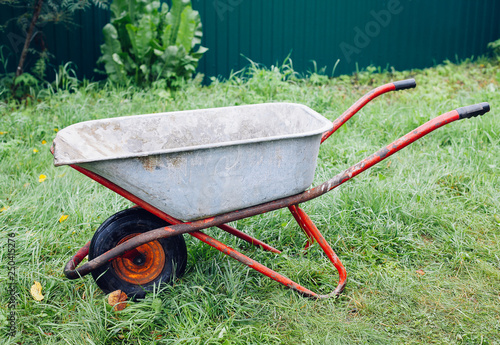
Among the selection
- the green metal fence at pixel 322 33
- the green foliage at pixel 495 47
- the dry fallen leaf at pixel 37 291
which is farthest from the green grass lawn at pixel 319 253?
the green foliage at pixel 495 47

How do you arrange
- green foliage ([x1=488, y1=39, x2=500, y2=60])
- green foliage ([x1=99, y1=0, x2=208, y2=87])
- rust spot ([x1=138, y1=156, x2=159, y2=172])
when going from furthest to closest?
green foliage ([x1=488, y1=39, x2=500, y2=60]), green foliage ([x1=99, y1=0, x2=208, y2=87]), rust spot ([x1=138, y1=156, x2=159, y2=172])

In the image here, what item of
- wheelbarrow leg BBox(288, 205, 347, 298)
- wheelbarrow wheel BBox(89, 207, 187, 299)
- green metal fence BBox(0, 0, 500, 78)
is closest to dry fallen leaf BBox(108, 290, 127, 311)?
wheelbarrow wheel BBox(89, 207, 187, 299)

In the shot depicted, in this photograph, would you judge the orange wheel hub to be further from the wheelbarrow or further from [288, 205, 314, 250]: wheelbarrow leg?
[288, 205, 314, 250]: wheelbarrow leg

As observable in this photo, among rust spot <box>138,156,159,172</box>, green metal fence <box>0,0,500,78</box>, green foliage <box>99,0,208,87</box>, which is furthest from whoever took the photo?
green metal fence <box>0,0,500,78</box>

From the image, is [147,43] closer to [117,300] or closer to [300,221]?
[300,221]

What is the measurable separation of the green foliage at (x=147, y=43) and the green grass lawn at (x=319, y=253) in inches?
25.9

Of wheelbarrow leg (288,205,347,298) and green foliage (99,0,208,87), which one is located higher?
green foliage (99,0,208,87)

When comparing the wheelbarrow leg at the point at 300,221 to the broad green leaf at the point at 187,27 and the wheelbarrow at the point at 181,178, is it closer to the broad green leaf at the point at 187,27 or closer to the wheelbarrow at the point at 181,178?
the wheelbarrow at the point at 181,178

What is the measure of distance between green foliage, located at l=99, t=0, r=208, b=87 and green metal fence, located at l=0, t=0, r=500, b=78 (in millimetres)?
519

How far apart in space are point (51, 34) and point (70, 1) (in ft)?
1.72

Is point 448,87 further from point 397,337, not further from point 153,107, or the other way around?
point 397,337

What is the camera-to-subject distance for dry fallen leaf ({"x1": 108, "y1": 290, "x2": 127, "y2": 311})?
7.48 feet

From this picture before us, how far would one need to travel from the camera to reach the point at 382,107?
16.0 ft

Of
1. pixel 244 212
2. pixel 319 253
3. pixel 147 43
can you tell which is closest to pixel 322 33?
pixel 147 43
